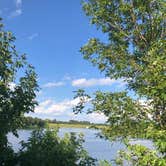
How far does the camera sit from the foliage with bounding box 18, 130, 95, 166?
54.2 ft

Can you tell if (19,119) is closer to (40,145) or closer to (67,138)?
(40,145)

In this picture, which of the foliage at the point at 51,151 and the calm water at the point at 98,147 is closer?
the foliage at the point at 51,151

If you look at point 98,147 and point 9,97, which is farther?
point 98,147

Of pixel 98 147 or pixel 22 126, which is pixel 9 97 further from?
pixel 98 147

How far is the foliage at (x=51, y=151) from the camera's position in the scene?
1652 centimetres

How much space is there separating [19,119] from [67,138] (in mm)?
3992

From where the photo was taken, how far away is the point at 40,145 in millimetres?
17141

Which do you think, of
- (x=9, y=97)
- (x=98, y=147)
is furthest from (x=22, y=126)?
(x=98, y=147)

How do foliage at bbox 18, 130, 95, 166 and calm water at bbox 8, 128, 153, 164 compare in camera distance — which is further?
calm water at bbox 8, 128, 153, 164

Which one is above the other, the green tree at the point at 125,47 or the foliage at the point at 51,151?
the green tree at the point at 125,47

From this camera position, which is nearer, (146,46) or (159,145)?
(159,145)

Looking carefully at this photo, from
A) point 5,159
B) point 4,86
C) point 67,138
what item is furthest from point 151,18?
point 5,159

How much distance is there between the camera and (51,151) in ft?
55.5

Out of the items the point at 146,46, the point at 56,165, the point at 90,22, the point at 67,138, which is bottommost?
the point at 56,165
